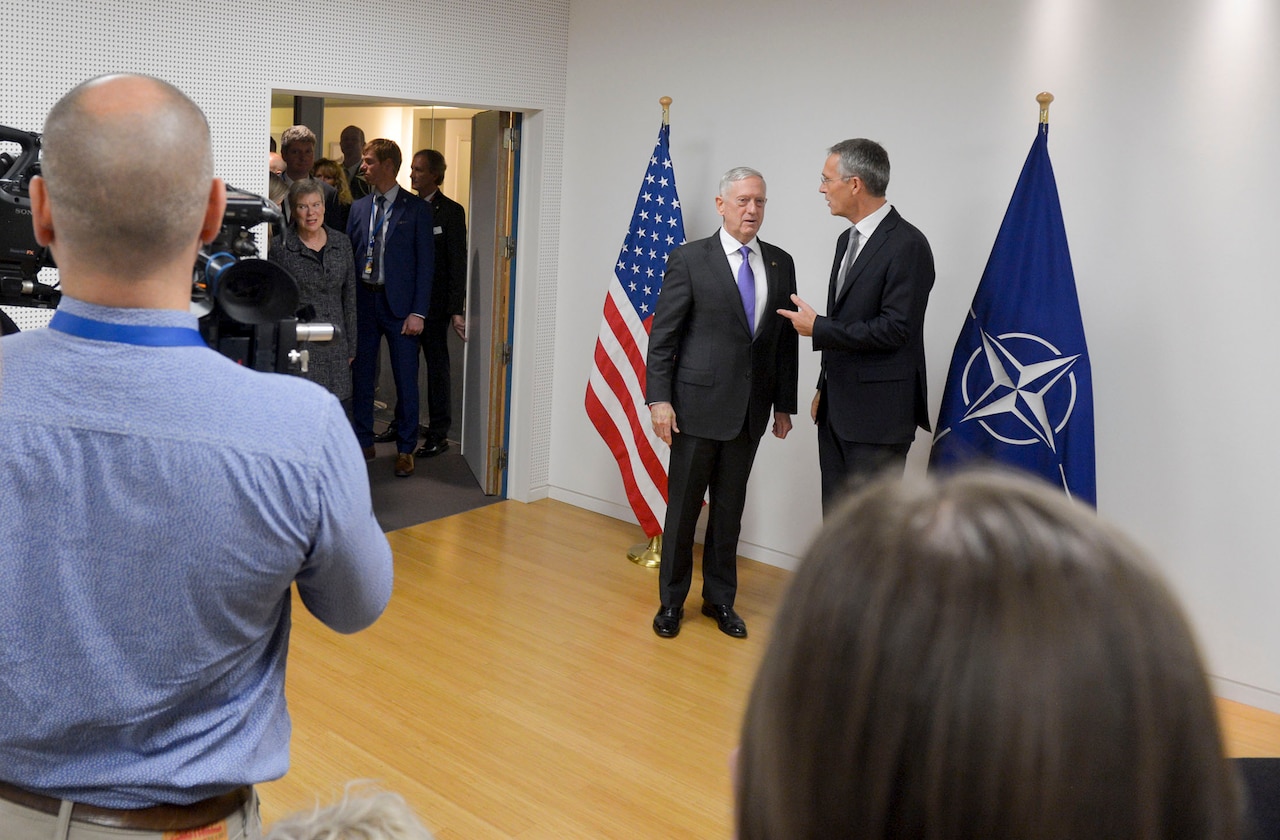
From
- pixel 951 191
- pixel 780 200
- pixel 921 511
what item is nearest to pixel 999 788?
pixel 921 511

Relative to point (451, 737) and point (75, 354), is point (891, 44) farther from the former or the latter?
point (75, 354)

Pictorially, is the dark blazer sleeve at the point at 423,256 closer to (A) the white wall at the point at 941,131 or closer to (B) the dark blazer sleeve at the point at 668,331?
(A) the white wall at the point at 941,131

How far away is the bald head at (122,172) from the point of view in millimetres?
1062

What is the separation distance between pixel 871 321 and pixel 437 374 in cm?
330

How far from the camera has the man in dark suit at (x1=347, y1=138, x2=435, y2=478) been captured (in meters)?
5.88

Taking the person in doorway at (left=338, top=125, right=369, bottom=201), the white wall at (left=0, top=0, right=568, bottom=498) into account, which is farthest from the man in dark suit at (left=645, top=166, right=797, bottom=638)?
the person in doorway at (left=338, top=125, right=369, bottom=201)

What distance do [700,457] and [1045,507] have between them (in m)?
3.47

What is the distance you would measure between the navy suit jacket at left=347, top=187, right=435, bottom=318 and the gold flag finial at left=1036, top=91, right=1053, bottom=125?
322 centimetres

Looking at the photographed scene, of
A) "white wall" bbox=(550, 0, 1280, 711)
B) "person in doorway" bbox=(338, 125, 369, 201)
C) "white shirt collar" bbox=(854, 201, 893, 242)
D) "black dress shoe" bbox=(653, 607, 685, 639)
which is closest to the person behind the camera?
"white wall" bbox=(550, 0, 1280, 711)

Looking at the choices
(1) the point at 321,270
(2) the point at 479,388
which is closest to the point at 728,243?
(1) the point at 321,270

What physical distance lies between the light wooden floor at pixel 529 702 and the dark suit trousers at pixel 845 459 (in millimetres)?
630

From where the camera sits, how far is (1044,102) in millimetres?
3799

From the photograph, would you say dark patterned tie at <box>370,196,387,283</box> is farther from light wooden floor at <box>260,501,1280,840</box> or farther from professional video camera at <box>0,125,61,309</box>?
professional video camera at <box>0,125,61,309</box>

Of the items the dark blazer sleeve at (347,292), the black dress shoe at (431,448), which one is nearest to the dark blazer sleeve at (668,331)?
the dark blazer sleeve at (347,292)
